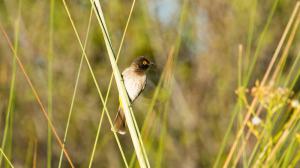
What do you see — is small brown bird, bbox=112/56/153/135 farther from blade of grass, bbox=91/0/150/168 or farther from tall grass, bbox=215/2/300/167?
blade of grass, bbox=91/0/150/168

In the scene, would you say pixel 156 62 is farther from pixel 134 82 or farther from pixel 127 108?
pixel 127 108

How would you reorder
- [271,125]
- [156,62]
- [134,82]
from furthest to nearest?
[156,62], [134,82], [271,125]

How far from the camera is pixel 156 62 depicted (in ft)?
36.8

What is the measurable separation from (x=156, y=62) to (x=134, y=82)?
7138 millimetres

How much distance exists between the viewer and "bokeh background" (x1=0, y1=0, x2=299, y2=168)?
37.6 ft

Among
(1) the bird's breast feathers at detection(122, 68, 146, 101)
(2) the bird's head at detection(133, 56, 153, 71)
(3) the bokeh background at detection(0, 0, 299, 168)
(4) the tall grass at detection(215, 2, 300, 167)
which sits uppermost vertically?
(4) the tall grass at detection(215, 2, 300, 167)

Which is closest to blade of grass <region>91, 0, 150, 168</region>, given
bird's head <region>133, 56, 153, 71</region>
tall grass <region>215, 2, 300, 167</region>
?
tall grass <region>215, 2, 300, 167</region>

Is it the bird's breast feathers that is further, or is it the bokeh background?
the bokeh background

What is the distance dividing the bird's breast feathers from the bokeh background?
667 centimetres

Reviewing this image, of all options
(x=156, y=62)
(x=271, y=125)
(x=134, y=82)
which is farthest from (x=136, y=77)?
(x=156, y=62)

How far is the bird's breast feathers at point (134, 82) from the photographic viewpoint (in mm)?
4078

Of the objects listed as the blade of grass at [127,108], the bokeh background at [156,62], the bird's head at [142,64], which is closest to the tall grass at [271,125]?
the blade of grass at [127,108]

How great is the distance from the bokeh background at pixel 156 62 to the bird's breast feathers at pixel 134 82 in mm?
6675

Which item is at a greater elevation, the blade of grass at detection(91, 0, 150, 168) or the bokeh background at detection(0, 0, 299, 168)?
the blade of grass at detection(91, 0, 150, 168)
